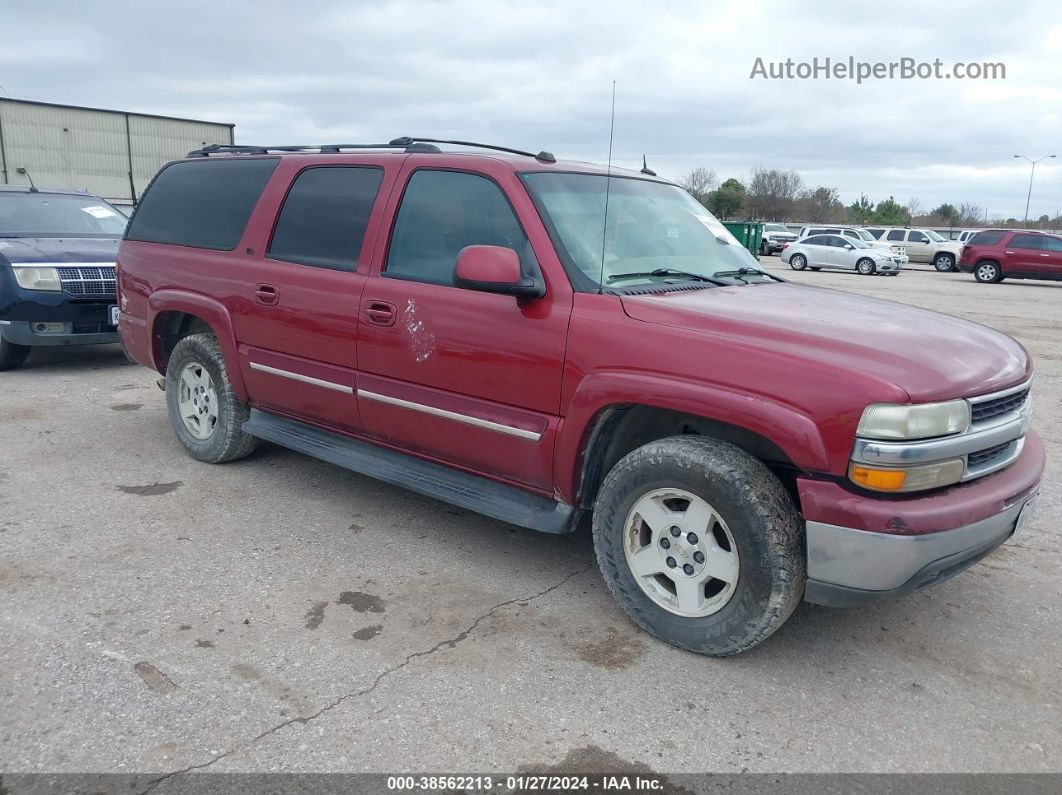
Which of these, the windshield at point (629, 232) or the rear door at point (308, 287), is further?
the rear door at point (308, 287)

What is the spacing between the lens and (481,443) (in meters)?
Answer: 3.83

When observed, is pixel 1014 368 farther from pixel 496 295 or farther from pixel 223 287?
pixel 223 287

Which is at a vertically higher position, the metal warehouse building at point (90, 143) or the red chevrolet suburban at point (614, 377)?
the metal warehouse building at point (90, 143)

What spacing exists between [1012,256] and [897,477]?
26.5 m

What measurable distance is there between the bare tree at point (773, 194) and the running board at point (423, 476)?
7153 cm

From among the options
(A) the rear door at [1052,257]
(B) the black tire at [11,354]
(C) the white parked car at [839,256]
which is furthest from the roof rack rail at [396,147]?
(C) the white parked car at [839,256]

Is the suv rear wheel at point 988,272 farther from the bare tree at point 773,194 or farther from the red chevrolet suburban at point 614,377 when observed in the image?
Answer: the bare tree at point 773,194

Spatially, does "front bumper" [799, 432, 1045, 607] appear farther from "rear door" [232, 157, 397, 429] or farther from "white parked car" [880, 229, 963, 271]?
"white parked car" [880, 229, 963, 271]

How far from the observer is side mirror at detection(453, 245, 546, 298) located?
343 centimetres

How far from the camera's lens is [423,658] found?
3.20m

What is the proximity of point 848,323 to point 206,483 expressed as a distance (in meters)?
3.75

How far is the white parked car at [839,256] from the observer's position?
28969mm

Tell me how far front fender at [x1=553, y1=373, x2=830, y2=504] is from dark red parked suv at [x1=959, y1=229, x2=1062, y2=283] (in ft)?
85.9

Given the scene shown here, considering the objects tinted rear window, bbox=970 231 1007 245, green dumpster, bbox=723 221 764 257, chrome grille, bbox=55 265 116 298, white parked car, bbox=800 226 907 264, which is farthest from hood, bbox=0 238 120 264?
green dumpster, bbox=723 221 764 257
